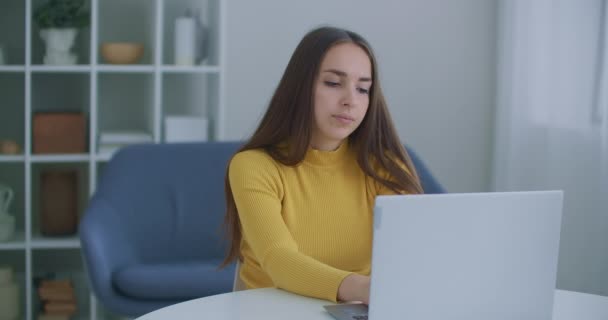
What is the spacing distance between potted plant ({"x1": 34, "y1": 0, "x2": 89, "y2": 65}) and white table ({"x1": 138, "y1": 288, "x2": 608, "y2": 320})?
2.14 metres

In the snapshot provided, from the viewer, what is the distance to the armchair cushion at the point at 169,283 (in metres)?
2.80

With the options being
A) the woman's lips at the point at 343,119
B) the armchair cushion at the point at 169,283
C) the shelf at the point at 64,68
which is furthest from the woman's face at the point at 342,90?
the shelf at the point at 64,68

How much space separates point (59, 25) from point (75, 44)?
0.30m

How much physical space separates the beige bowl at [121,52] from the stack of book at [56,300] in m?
0.90

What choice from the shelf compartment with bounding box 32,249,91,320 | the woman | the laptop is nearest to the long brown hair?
the woman

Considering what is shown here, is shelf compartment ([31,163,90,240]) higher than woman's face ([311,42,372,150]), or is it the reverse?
woman's face ([311,42,372,150])

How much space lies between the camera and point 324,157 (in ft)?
6.19

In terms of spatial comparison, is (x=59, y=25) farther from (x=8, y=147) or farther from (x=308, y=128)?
(x=308, y=128)

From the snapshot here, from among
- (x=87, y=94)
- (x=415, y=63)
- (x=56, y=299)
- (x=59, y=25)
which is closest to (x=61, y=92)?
(x=87, y=94)

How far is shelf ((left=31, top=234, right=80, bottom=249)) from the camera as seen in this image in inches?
134

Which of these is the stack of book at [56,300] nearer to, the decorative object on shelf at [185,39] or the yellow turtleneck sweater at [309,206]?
the decorative object on shelf at [185,39]

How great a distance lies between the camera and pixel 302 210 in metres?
1.84

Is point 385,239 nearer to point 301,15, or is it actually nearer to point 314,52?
point 314,52

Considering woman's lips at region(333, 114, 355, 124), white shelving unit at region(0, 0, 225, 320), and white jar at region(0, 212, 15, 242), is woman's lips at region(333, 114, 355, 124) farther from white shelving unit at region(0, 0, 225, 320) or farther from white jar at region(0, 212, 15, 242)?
white jar at region(0, 212, 15, 242)
